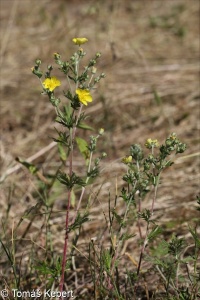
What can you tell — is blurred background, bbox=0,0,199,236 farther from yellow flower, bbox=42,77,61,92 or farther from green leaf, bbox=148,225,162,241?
yellow flower, bbox=42,77,61,92

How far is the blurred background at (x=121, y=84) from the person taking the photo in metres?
2.82

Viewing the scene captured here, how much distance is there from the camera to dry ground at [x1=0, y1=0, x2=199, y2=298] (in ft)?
8.59

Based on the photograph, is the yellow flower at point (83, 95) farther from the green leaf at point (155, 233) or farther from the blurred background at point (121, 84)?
the blurred background at point (121, 84)

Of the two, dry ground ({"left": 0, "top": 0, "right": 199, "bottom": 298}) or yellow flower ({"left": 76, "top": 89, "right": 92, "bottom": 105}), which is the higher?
dry ground ({"left": 0, "top": 0, "right": 199, "bottom": 298})

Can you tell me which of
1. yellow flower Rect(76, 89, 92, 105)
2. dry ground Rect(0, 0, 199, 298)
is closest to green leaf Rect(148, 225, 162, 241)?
yellow flower Rect(76, 89, 92, 105)

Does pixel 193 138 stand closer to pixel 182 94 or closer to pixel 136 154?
pixel 182 94

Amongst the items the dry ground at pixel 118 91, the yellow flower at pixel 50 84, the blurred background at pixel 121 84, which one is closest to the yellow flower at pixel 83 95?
the yellow flower at pixel 50 84

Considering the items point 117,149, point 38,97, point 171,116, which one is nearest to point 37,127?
point 38,97

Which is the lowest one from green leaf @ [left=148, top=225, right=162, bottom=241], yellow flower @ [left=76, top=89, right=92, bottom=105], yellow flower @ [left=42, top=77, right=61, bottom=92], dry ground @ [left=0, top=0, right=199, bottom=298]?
green leaf @ [left=148, top=225, right=162, bottom=241]

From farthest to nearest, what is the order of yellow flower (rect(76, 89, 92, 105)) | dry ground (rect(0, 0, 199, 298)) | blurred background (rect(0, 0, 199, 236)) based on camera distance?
1. blurred background (rect(0, 0, 199, 236))
2. dry ground (rect(0, 0, 199, 298))
3. yellow flower (rect(76, 89, 92, 105))

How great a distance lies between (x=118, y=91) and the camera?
11.6 ft

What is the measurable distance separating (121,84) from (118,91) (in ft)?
0.32

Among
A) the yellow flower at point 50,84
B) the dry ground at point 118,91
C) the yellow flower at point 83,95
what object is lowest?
the yellow flower at point 83,95

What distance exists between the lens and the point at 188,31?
14.4 ft
